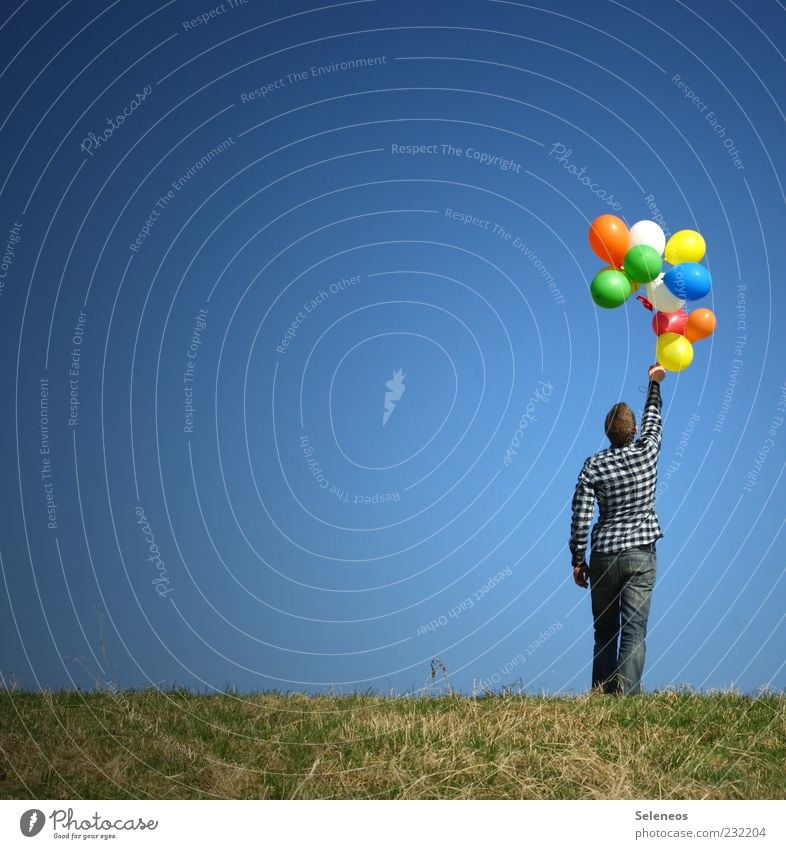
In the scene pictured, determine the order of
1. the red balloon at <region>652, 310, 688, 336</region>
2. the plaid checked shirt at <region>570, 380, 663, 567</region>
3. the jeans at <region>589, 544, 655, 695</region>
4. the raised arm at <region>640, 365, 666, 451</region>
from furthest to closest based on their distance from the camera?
1. the raised arm at <region>640, 365, 666, 451</region>
2. the red balloon at <region>652, 310, 688, 336</region>
3. the plaid checked shirt at <region>570, 380, 663, 567</region>
4. the jeans at <region>589, 544, 655, 695</region>

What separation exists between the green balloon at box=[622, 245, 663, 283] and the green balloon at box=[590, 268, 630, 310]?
93mm

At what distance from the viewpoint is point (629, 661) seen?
6.98 m

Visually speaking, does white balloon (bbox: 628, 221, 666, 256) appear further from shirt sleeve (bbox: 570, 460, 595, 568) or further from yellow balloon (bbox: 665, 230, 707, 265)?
shirt sleeve (bbox: 570, 460, 595, 568)

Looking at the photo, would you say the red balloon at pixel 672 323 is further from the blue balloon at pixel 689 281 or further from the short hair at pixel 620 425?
the short hair at pixel 620 425

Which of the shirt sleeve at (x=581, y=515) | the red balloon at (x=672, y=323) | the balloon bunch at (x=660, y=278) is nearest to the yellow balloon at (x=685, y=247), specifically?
the balloon bunch at (x=660, y=278)

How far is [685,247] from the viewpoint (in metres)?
7.19

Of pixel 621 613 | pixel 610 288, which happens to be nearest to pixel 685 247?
pixel 610 288

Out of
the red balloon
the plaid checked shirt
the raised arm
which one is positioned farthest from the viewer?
the raised arm

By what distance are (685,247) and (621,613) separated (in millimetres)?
3011

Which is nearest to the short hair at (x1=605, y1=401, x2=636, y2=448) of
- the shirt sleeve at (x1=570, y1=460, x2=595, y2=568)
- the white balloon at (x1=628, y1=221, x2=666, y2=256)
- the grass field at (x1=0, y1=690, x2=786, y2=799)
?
the shirt sleeve at (x1=570, y1=460, x2=595, y2=568)

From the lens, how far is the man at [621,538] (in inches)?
279

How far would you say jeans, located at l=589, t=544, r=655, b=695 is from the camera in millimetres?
7004

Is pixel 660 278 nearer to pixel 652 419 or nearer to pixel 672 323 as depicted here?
pixel 672 323

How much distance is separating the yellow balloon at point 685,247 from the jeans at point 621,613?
2.38 m
